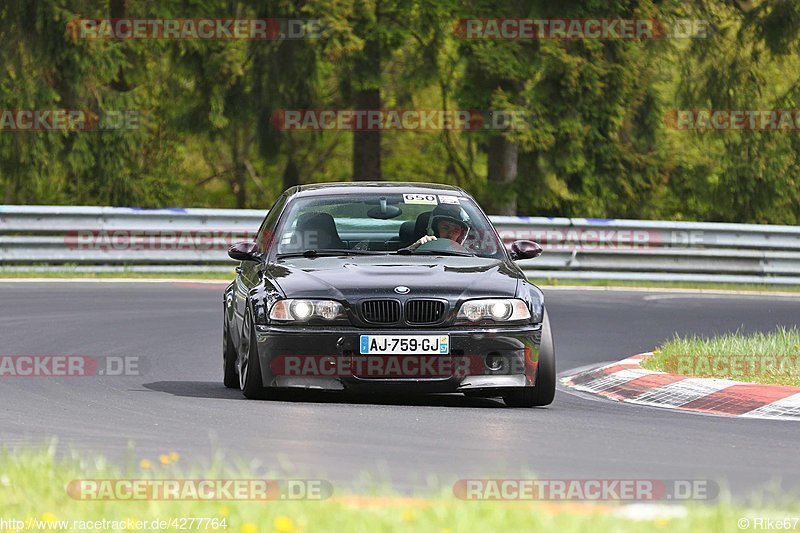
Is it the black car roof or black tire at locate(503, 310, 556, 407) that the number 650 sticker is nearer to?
the black car roof

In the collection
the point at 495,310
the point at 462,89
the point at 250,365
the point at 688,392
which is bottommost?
the point at 688,392

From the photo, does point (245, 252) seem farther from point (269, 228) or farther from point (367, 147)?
point (367, 147)

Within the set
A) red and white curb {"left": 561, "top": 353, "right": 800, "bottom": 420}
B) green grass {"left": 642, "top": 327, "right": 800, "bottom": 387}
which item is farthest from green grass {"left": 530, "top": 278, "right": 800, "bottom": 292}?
red and white curb {"left": 561, "top": 353, "right": 800, "bottom": 420}

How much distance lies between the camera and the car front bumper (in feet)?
34.5

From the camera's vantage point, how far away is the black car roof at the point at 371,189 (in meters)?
12.5

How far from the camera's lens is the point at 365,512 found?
640cm

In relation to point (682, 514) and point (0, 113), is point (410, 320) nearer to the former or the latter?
point (682, 514)

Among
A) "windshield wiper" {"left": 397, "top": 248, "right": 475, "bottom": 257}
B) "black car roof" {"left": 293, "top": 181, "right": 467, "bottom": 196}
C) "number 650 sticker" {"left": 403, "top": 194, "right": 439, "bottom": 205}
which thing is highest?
"black car roof" {"left": 293, "top": 181, "right": 467, "bottom": 196}

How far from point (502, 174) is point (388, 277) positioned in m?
22.6

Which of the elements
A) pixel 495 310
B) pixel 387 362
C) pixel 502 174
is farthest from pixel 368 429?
pixel 502 174

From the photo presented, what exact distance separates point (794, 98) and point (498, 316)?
26166 mm

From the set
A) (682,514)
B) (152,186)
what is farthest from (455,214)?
(152,186)

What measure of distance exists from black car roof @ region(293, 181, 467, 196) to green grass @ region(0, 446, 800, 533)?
5.50 metres

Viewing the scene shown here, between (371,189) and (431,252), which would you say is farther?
(371,189)
